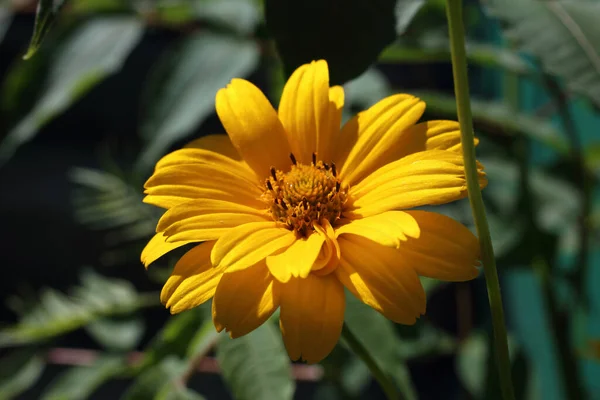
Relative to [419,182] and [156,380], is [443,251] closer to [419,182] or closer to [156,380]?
[419,182]

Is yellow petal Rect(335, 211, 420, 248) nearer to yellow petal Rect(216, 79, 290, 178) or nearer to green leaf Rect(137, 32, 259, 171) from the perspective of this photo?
yellow petal Rect(216, 79, 290, 178)

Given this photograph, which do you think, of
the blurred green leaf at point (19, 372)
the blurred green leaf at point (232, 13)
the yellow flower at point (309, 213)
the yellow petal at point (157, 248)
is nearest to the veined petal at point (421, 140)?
the yellow flower at point (309, 213)

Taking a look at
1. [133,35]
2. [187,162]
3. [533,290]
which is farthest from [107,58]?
[533,290]

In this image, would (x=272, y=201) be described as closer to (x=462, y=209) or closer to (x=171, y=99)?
(x=171, y=99)

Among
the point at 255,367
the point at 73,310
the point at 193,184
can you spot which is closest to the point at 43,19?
the point at 193,184

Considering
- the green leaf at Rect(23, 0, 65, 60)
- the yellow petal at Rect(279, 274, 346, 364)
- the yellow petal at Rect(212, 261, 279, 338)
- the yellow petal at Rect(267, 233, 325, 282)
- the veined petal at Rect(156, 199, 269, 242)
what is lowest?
the yellow petal at Rect(279, 274, 346, 364)

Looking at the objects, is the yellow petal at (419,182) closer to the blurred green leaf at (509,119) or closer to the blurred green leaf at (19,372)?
the blurred green leaf at (509,119)

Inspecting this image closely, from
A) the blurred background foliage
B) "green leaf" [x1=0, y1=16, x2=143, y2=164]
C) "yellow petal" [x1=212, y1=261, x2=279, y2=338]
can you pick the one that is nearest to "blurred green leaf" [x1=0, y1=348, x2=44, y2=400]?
the blurred background foliage
